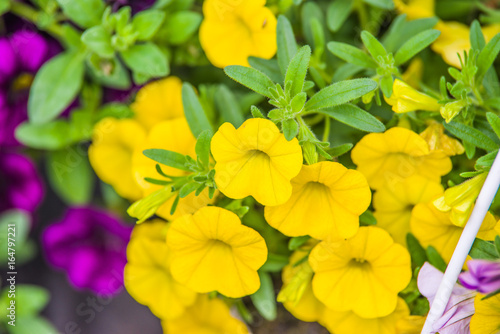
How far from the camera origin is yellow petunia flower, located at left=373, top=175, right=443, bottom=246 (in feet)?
2.07

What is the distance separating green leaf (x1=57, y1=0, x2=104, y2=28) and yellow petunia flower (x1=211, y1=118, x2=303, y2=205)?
42 cm

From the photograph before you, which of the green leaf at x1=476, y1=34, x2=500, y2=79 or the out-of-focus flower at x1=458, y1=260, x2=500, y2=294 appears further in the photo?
the green leaf at x1=476, y1=34, x2=500, y2=79

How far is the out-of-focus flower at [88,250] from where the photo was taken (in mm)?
936

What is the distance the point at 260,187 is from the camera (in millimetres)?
573

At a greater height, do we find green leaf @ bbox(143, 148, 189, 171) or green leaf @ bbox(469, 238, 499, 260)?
green leaf @ bbox(143, 148, 189, 171)

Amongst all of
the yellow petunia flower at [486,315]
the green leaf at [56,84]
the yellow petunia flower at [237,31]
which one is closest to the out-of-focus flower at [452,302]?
the yellow petunia flower at [486,315]

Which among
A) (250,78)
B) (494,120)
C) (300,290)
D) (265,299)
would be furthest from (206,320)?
(494,120)

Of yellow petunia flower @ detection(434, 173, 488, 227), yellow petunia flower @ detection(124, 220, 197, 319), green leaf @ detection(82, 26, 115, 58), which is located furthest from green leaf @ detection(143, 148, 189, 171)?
yellow petunia flower @ detection(434, 173, 488, 227)

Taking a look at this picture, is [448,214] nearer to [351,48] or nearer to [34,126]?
[351,48]

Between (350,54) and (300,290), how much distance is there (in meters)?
0.34

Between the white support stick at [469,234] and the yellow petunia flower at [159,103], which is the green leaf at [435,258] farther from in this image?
the yellow petunia flower at [159,103]

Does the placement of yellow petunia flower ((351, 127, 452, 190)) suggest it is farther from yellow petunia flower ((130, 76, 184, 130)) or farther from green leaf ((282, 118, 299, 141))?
yellow petunia flower ((130, 76, 184, 130))

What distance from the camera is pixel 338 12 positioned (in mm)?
788

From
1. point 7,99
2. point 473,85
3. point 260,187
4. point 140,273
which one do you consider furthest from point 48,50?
point 473,85
